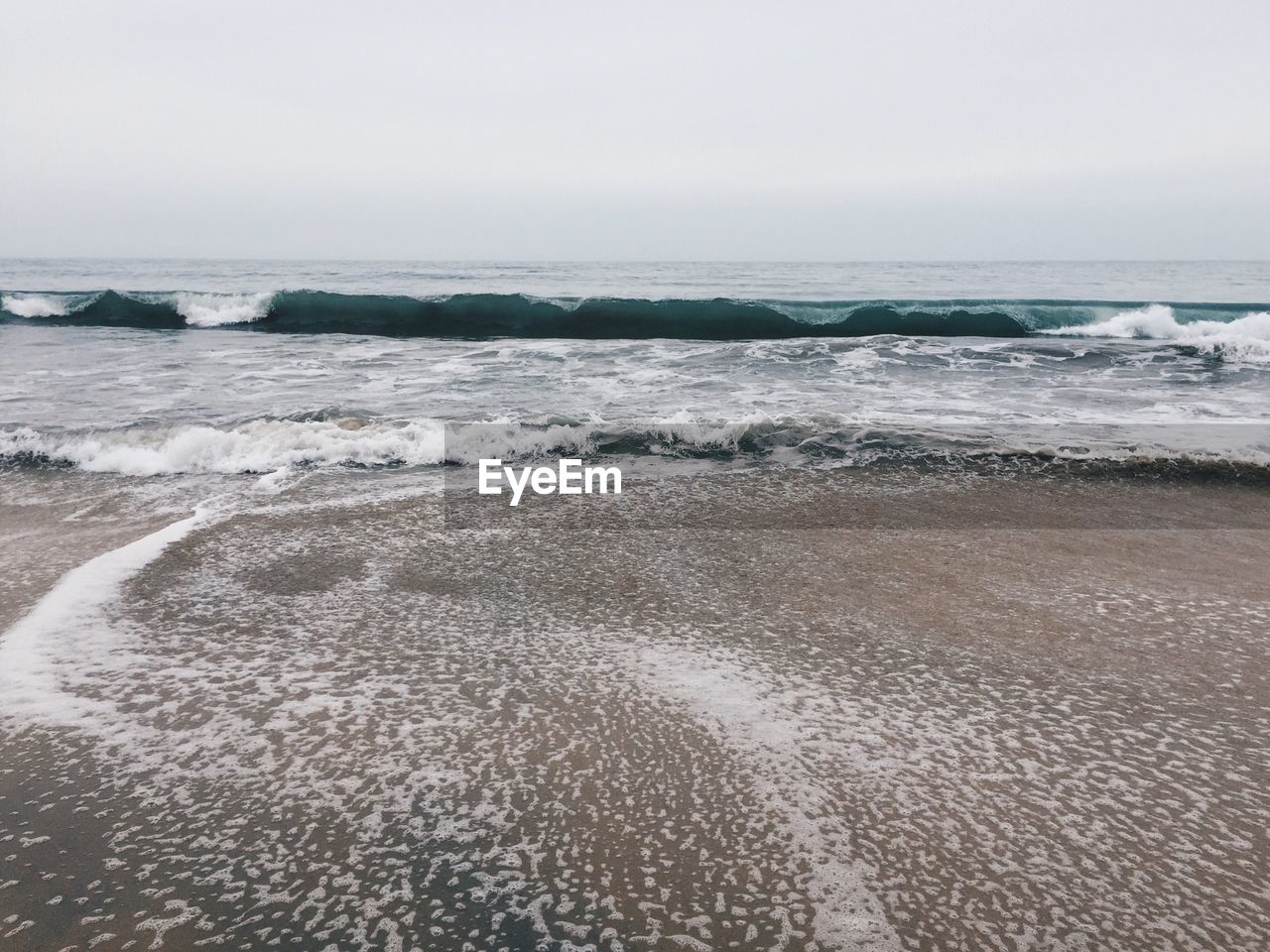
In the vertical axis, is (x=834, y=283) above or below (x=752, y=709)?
above

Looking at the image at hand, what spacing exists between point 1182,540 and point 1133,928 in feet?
10.3

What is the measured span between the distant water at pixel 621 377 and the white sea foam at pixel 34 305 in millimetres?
59

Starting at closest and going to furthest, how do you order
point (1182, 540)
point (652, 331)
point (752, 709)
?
point (752, 709)
point (1182, 540)
point (652, 331)

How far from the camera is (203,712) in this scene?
2.58 meters

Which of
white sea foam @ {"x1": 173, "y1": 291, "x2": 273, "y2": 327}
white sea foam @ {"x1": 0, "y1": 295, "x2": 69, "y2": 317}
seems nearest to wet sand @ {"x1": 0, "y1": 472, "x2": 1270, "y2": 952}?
white sea foam @ {"x1": 173, "y1": 291, "x2": 273, "y2": 327}

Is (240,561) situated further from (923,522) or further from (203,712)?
(923,522)

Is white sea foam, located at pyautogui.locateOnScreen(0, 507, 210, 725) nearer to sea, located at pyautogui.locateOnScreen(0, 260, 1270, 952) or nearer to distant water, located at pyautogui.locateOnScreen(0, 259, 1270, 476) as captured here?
sea, located at pyautogui.locateOnScreen(0, 260, 1270, 952)

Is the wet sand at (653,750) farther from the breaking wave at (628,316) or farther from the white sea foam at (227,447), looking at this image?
the breaking wave at (628,316)

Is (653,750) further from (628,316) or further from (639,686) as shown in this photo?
(628,316)

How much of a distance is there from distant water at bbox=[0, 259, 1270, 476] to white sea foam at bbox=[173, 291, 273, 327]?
6cm

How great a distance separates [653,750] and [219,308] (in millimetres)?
18416

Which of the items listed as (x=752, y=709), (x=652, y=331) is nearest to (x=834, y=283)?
(x=652, y=331)

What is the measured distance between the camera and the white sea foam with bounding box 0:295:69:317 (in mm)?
18062

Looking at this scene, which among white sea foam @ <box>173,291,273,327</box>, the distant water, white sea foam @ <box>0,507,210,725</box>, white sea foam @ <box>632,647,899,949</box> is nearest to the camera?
white sea foam @ <box>632,647,899,949</box>
